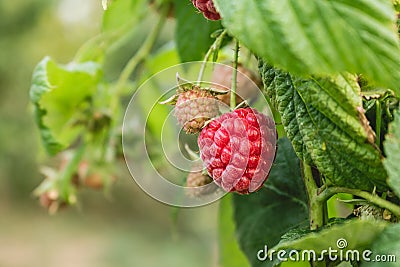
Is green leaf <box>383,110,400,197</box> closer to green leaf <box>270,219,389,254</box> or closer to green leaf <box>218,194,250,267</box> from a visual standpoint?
green leaf <box>270,219,389,254</box>

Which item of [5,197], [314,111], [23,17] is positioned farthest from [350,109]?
[5,197]

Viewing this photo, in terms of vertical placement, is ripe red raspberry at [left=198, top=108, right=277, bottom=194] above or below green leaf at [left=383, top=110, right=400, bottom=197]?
above

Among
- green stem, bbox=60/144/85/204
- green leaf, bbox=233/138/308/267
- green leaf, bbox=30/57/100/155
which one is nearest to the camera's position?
green leaf, bbox=233/138/308/267

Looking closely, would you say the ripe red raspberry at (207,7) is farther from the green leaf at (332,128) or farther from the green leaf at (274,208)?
the green leaf at (274,208)

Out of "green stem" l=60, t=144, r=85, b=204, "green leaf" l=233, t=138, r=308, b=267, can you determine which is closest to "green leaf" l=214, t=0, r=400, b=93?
"green leaf" l=233, t=138, r=308, b=267

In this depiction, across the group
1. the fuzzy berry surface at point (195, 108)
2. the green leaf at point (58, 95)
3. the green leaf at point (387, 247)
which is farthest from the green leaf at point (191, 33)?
Result: the green leaf at point (387, 247)

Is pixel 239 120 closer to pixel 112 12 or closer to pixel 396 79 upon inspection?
pixel 396 79
